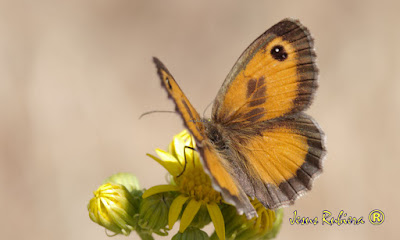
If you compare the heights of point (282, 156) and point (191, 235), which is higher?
point (282, 156)

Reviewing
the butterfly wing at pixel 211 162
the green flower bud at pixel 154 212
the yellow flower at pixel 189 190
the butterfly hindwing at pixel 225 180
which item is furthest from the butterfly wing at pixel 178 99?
the green flower bud at pixel 154 212

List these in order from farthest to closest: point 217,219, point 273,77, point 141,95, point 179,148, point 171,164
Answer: point 141,95 < point 179,148 < point 171,164 < point 273,77 < point 217,219

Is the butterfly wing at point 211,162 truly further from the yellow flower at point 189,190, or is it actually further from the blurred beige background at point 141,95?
the blurred beige background at point 141,95

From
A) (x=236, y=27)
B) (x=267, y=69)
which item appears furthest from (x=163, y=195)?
(x=236, y=27)

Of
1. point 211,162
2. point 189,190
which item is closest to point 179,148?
point 189,190

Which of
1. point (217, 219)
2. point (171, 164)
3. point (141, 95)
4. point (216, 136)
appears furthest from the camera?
point (141, 95)

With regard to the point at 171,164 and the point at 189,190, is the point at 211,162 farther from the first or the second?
the point at 171,164
